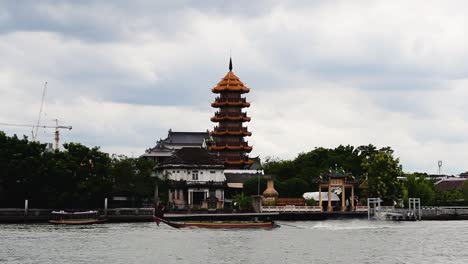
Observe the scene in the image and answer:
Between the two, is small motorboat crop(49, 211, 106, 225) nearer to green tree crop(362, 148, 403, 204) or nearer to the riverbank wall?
the riverbank wall

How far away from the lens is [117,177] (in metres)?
133

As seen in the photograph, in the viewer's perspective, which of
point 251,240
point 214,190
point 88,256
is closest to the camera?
point 88,256

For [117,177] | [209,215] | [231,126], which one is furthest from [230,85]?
[209,215]

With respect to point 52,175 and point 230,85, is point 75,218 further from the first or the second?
point 230,85

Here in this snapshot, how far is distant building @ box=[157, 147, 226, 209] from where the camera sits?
14612 centimetres

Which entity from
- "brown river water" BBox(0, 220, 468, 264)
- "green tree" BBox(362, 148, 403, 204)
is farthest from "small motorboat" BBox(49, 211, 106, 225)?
"green tree" BBox(362, 148, 403, 204)

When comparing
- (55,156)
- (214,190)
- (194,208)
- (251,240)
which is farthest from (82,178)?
(251,240)

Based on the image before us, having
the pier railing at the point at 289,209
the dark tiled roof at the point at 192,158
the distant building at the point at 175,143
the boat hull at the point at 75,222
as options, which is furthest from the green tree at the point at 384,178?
the distant building at the point at 175,143

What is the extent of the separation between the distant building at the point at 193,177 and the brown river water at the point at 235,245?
38.7 m

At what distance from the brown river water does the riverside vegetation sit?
14060 millimetres

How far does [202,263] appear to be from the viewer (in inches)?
2505

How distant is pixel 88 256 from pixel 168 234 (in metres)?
25.5

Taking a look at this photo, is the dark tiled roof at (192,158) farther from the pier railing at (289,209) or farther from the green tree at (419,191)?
the green tree at (419,191)

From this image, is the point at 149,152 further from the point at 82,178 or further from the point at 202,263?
the point at 202,263
